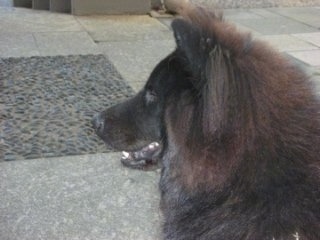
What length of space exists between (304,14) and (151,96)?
8089 mm

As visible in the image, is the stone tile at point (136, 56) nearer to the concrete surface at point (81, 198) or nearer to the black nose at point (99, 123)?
the concrete surface at point (81, 198)

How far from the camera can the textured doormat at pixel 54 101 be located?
491 cm

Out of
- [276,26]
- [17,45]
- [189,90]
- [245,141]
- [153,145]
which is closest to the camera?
[245,141]

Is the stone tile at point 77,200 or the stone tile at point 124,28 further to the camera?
the stone tile at point 124,28

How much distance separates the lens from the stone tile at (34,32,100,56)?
7453 millimetres

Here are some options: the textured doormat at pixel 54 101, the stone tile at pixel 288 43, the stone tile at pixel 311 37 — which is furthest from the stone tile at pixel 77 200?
the stone tile at pixel 311 37

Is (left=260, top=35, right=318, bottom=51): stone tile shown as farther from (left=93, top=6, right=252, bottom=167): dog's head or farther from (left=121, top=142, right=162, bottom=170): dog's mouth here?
(left=93, top=6, right=252, bottom=167): dog's head

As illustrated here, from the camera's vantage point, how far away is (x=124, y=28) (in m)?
8.56

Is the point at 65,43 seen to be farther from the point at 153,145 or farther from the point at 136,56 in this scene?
the point at 153,145

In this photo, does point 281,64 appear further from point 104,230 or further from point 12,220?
point 12,220

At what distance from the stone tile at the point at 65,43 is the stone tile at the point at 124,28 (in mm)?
222

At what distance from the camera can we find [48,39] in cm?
791

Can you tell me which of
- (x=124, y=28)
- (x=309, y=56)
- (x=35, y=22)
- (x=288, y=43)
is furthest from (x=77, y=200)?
(x=35, y=22)

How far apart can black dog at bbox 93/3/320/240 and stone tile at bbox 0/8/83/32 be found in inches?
244
